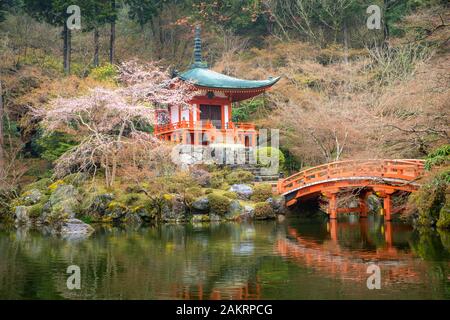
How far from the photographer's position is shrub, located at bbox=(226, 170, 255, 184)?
28.1 meters

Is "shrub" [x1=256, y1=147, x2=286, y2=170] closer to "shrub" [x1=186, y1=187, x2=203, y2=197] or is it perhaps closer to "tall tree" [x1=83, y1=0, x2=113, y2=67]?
"shrub" [x1=186, y1=187, x2=203, y2=197]

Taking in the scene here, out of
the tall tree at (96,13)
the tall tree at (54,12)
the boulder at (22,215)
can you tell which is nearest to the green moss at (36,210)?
the boulder at (22,215)

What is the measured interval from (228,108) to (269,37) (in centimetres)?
995

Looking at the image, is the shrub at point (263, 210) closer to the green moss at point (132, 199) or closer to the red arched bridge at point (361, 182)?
the red arched bridge at point (361, 182)

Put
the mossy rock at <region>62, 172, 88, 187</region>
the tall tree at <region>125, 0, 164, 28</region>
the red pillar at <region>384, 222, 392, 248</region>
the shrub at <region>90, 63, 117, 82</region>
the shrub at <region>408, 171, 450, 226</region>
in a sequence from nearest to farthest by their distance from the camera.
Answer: the red pillar at <region>384, 222, 392, 248</region> < the shrub at <region>408, 171, 450, 226</region> < the mossy rock at <region>62, 172, 88, 187</region> < the shrub at <region>90, 63, 117, 82</region> < the tall tree at <region>125, 0, 164, 28</region>

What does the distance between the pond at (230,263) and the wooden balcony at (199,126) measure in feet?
29.4

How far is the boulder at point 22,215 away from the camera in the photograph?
2536 cm

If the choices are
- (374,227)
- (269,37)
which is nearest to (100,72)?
(269,37)

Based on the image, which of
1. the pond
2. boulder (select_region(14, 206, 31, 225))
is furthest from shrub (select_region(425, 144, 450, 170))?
boulder (select_region(14, 206, 31, 225))

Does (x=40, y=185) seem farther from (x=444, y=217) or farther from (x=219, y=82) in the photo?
(x=444, y=217)

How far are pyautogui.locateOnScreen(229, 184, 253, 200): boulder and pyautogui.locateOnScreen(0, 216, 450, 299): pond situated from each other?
156 inches

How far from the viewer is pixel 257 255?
1614 cm

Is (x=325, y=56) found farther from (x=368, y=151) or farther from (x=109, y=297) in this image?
(x=109, y=297)
